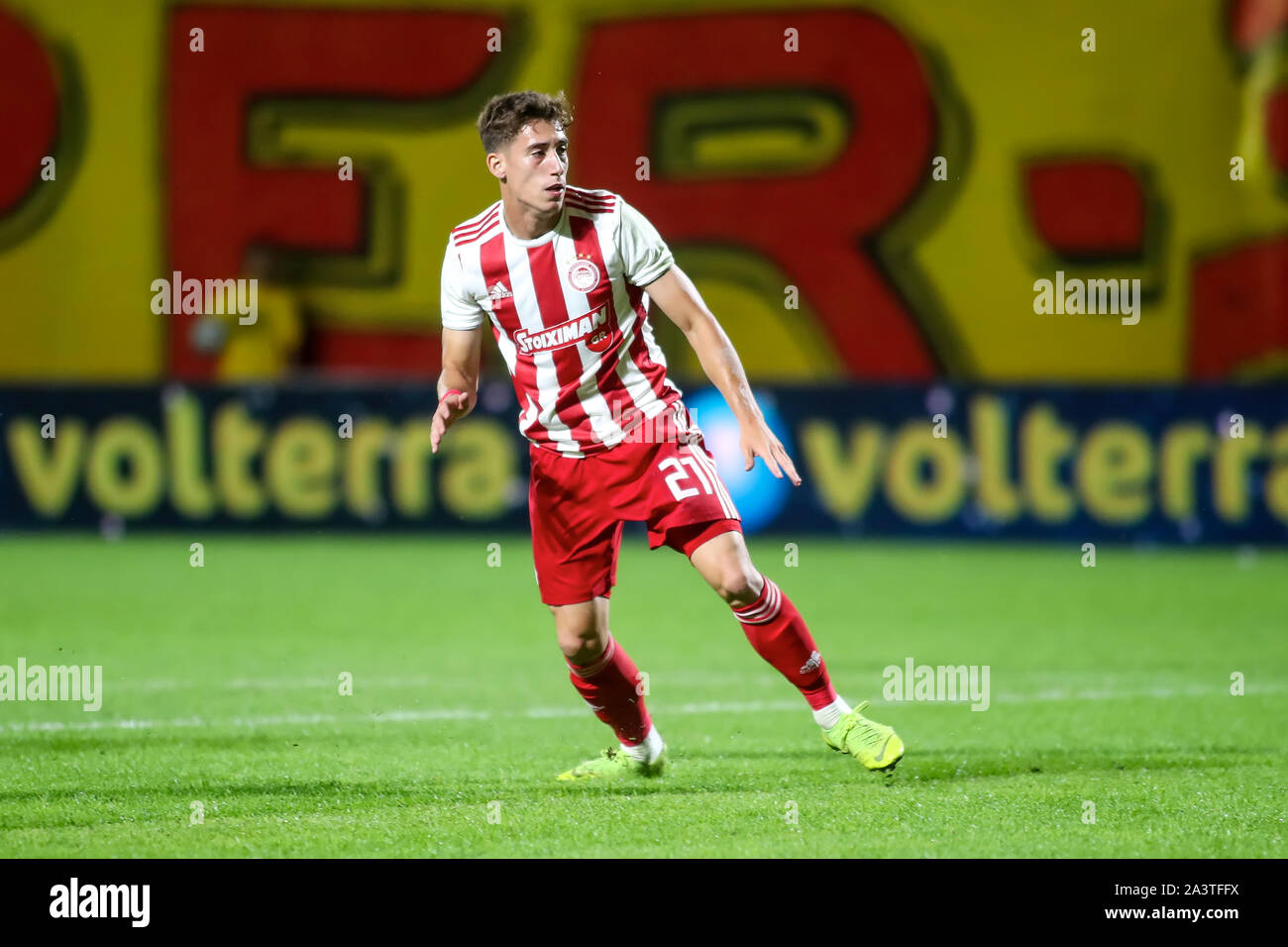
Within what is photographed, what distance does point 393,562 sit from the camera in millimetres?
12875

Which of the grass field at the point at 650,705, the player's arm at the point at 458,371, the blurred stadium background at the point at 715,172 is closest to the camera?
the grass field at the point at 650,705

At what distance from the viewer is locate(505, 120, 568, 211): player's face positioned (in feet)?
17.1

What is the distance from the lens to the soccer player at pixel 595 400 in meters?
5.29

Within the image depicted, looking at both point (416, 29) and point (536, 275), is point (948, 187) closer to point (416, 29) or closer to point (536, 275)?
point (416, 29)

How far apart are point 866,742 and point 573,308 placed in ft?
5.24

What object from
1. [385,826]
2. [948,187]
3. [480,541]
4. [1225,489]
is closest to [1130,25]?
[948,187]

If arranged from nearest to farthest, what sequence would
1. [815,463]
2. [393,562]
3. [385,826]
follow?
[385,826], [393,562], [815,463]

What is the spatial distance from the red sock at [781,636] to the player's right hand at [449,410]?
105 centimetres

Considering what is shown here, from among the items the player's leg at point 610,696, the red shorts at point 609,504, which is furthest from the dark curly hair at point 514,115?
the player's leg at point 610,696

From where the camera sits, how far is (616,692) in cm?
557

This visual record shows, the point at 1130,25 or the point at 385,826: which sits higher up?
the point at 1130,25

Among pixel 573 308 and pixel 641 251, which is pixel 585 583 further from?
pixel 641 251

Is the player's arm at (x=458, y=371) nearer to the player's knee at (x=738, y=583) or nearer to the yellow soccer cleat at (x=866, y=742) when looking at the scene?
the player's knee at (x=738, y=583)

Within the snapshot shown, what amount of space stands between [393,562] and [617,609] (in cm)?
295
